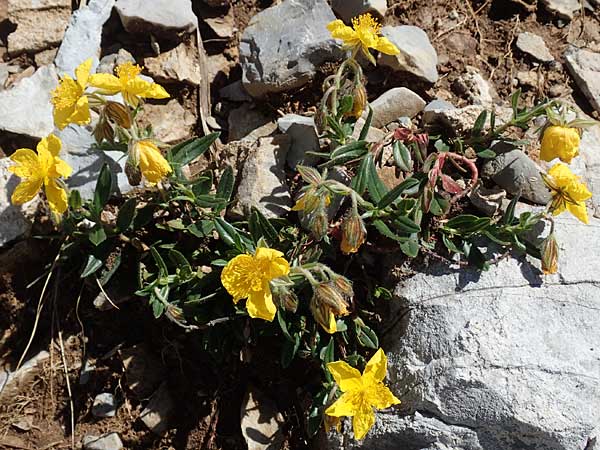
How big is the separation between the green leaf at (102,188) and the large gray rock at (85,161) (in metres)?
0.22

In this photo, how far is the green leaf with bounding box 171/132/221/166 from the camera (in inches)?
112

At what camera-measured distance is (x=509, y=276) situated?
2727mm

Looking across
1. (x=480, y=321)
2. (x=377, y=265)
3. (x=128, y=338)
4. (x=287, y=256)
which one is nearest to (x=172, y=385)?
(x=128, y=338)

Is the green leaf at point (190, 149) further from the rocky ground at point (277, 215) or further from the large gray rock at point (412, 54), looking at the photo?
the large gray rock at point (412, 54)

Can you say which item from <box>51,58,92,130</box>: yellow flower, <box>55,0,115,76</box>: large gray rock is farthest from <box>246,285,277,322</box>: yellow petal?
<box>55,0,115,76</box>: large gray rock

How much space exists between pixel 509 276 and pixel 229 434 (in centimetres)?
145

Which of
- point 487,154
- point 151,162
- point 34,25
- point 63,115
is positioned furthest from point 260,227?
point 34,25

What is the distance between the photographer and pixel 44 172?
2.59 meters

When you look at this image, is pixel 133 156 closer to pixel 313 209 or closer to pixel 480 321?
pixel 313 209

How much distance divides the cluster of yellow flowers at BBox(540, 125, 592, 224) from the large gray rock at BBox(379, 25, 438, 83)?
825mm

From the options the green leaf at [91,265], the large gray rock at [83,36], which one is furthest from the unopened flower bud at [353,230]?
the large gray rock at [83,36]

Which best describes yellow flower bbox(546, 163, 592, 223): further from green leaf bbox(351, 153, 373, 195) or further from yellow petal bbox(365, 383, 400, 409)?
yellow petal bbox(365, 383, 400, 409)

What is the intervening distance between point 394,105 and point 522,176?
2.28 feet

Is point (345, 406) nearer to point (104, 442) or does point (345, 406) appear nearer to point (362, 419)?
point (362, 419)
